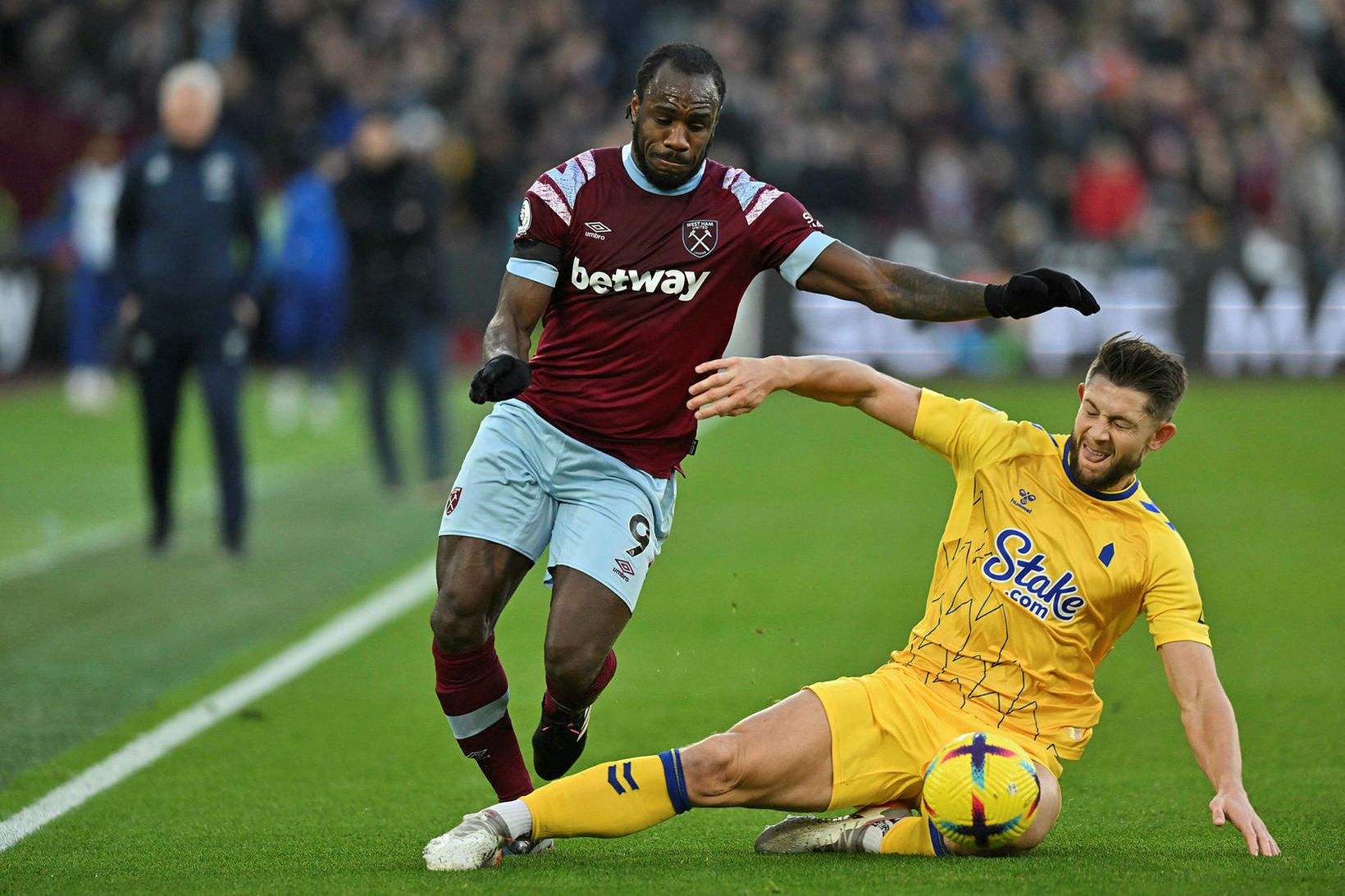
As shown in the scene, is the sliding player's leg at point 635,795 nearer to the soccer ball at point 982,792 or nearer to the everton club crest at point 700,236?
the soccer ball at point 982,792

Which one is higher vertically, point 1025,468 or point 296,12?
point 296,12

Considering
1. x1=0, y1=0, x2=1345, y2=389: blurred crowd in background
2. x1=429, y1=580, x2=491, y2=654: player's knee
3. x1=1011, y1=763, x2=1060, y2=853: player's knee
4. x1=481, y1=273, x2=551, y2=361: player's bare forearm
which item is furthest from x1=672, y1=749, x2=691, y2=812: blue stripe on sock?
x1=0, y1=0, x2=1345, y2=389: blurred crowd in background

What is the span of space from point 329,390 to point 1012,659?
13.6 m

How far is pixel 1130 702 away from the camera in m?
7.38

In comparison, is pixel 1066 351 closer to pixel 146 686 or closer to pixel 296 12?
pixel 296 12

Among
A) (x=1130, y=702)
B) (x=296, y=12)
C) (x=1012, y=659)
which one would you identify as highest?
(x=296, y=12)

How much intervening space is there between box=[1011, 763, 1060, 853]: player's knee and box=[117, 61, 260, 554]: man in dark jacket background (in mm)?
6651

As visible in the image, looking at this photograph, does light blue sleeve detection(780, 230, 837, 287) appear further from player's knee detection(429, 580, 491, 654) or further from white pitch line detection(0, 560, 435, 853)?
white pitch line detection(0, 560, 435, 853)

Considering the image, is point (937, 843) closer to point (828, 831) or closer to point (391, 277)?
point (828, 831)

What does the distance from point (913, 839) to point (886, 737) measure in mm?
293

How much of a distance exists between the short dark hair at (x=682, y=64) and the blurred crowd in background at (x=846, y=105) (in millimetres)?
14839

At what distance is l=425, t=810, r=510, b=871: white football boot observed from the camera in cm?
480

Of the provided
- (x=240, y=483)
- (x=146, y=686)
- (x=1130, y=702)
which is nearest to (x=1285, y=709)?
(x=1130, y=702)

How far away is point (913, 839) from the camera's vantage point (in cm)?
504
